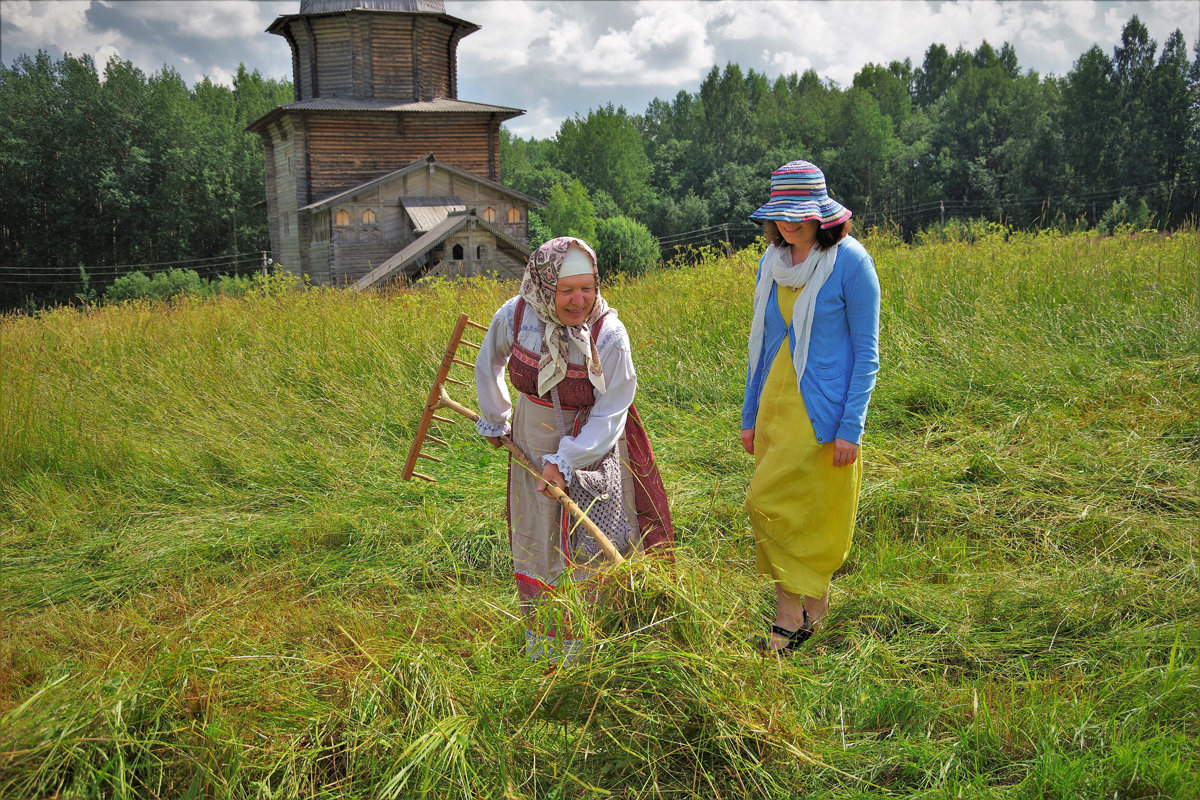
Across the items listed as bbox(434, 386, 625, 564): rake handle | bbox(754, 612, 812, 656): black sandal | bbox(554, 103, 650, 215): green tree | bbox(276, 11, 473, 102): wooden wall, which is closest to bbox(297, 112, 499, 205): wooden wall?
bbox(276, 11, 473, 102): wooden wall

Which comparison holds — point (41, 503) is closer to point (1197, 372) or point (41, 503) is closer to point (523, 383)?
point (523, 383)

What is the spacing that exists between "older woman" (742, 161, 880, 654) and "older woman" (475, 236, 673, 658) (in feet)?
1.68

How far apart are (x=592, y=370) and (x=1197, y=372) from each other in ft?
16.1

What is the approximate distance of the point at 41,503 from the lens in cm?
502

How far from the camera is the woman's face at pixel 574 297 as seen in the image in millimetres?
2695

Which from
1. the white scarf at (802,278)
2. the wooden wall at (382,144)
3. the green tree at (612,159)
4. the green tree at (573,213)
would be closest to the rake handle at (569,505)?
the white scarf at (802,278)

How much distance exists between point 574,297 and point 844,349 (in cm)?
105

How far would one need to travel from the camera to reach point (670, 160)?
6394 cm

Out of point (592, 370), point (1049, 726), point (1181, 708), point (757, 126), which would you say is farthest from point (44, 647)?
point (757, 126)

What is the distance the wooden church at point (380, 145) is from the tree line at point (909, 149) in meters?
18.3

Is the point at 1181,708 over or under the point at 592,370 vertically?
under

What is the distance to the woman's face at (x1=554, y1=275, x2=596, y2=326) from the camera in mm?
2695

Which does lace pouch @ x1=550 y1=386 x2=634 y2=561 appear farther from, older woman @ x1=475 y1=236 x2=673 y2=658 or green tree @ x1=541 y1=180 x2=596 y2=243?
green tree @ x1=541 y1=180 x2=596 y2=243

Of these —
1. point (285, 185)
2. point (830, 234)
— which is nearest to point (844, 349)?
point (830, 234)
